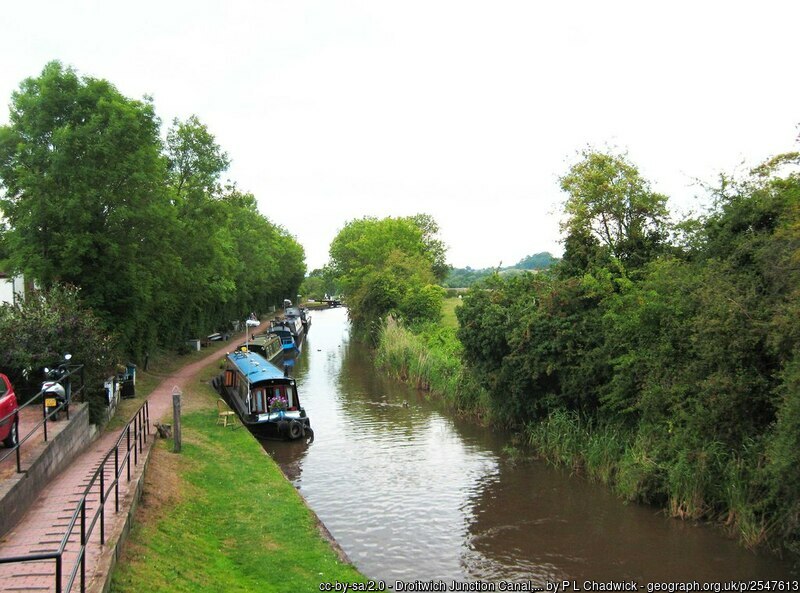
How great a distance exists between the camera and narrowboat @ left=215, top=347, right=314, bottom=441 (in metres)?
23.1

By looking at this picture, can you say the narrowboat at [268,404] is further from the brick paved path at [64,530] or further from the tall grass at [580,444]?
the tall grass at [580,444]

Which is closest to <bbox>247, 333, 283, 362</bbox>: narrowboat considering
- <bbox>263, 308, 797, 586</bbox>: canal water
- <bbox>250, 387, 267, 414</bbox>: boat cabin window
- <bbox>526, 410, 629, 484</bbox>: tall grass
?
<bbox>250, 387, 267, 414</bbox>: boat cabin window

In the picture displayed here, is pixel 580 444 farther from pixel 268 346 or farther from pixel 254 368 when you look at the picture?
pixel 268 346

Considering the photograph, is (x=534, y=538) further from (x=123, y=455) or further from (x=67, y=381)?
(x=67, y=381)

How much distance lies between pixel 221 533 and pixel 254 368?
49.2 feet

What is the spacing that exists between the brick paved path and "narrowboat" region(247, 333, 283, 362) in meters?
23.5

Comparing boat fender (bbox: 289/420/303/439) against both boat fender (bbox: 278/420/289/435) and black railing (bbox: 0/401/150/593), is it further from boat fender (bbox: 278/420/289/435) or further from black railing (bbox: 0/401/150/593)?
black railing (bbox: 0/401/150/593)

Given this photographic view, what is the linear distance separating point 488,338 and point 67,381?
510 inches

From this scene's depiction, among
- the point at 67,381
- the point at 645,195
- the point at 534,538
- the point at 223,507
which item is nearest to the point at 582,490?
the point at 534,538

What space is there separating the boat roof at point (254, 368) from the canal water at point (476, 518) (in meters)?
2.84

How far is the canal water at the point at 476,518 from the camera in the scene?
12.4 meters

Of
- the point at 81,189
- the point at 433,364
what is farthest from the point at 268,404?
the point at 433,364

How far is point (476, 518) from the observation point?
15.3m

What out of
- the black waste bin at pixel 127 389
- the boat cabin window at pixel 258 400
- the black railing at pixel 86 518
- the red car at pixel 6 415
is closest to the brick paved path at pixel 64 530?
the black railing at pixel 86 518
